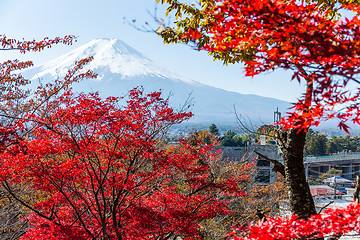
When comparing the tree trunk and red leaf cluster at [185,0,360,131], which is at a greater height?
red leaf cluster at [185,0,360,131]

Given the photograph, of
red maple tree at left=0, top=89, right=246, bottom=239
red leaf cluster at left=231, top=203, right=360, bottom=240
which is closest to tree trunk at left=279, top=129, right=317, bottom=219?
red leaf cluster at left=231, top=203, right=360, bottom=240

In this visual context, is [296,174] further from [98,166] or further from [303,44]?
[98,166]

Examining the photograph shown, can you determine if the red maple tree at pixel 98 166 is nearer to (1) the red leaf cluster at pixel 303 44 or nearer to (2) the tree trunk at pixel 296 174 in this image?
(2) the tree trunk at pixel 296 174

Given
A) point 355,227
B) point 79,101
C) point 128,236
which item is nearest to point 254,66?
point 355,227

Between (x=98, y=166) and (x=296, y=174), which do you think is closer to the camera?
(x=296, y=174)

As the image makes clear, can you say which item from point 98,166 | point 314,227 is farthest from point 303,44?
point 98,166

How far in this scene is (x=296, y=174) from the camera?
142 inches

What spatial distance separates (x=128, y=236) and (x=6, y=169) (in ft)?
8.13

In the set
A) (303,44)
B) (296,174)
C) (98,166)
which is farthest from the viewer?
(98,166)

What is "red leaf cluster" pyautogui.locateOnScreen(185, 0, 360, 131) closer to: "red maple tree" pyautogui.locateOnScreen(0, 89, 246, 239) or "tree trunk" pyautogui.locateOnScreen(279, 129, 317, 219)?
"tree trunk" pyautogui.locateOnScreen(279, 129, 317, 219)

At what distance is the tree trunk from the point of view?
3.54 meters

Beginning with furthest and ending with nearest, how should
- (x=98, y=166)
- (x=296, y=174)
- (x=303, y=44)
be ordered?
(x=98, y=166)
(x=296, y=174)
(x=303, y=44)

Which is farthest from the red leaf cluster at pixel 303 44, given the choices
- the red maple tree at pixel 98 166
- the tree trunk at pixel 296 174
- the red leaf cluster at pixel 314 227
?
the red maple tree at pixel 98 166

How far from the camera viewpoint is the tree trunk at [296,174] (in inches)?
139
